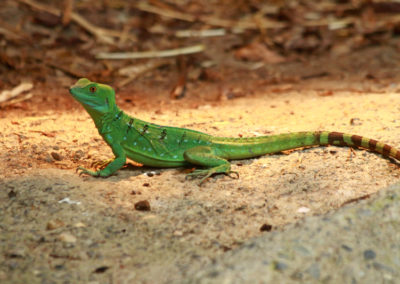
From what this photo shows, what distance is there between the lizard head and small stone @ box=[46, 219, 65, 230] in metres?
1.24

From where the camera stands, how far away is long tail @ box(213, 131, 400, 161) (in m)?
4.35

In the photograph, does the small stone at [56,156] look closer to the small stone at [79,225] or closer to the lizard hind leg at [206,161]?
the lizard hind leg at [206,161]

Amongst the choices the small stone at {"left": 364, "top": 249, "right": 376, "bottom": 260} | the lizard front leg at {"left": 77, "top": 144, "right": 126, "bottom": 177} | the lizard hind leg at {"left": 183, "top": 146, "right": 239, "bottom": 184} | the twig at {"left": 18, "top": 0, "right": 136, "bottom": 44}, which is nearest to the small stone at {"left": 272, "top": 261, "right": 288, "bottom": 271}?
the small stone at {"left": 364, "top": 249, "right": 376, "bottom": 260}

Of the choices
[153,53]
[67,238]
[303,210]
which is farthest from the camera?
[153,53]

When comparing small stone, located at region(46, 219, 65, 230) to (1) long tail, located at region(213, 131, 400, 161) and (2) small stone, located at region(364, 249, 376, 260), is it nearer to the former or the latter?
(1) long tail, located at region(213, 131, 400, 161)

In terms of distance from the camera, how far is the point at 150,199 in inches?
145

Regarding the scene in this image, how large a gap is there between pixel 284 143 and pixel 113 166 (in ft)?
Result: 5.45

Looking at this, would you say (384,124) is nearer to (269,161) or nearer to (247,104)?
(269,161)

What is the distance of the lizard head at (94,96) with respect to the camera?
407 cm

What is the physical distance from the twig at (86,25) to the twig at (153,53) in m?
0.58

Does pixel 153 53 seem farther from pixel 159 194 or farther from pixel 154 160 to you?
pixel 159 194

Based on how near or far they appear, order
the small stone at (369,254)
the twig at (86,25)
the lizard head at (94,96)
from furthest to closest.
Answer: the twig at (86,25) < the lizard head at (94,96) < the small stone at (369,254)

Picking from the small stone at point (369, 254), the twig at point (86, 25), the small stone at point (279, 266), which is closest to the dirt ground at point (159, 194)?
the small stone at point (279, 266)

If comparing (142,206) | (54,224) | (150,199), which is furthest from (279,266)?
(54,224)
